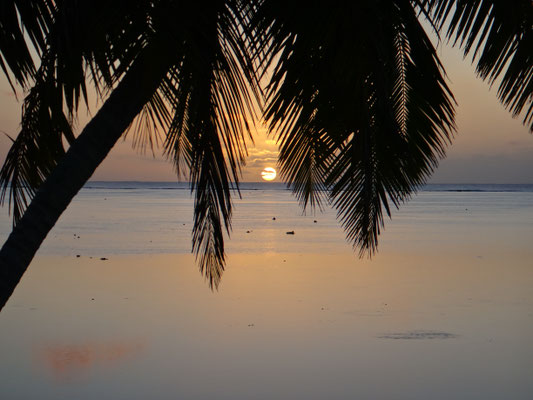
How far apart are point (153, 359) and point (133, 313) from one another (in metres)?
2.05

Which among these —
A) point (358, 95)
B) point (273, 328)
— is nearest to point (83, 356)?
point (273, 328)

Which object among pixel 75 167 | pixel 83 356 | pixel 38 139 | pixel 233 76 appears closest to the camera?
pixel 75 167

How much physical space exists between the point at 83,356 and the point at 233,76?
4.21 meters

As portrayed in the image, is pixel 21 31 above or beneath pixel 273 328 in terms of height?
beneath

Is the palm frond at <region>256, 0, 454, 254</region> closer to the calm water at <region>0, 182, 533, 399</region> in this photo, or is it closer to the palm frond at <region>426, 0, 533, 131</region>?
the palm frond at <region>426, 0, 533, 131</region>

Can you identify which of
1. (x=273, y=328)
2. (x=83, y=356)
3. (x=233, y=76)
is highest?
(x=273, y=328)

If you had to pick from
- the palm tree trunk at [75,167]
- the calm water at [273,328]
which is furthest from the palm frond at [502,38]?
the calm water at [273,328]

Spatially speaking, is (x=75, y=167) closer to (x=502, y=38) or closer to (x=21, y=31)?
(x=21, y=31)

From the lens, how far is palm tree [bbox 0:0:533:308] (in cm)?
354

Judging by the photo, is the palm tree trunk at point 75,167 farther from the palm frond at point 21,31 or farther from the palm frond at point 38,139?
the palm frond at point 38,139

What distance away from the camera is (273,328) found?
27.7 feet

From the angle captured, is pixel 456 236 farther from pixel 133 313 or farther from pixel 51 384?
pixel 51 384

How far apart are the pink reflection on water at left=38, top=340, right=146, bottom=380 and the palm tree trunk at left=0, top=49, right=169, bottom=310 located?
11.1ft

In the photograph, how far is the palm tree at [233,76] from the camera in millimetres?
3545
